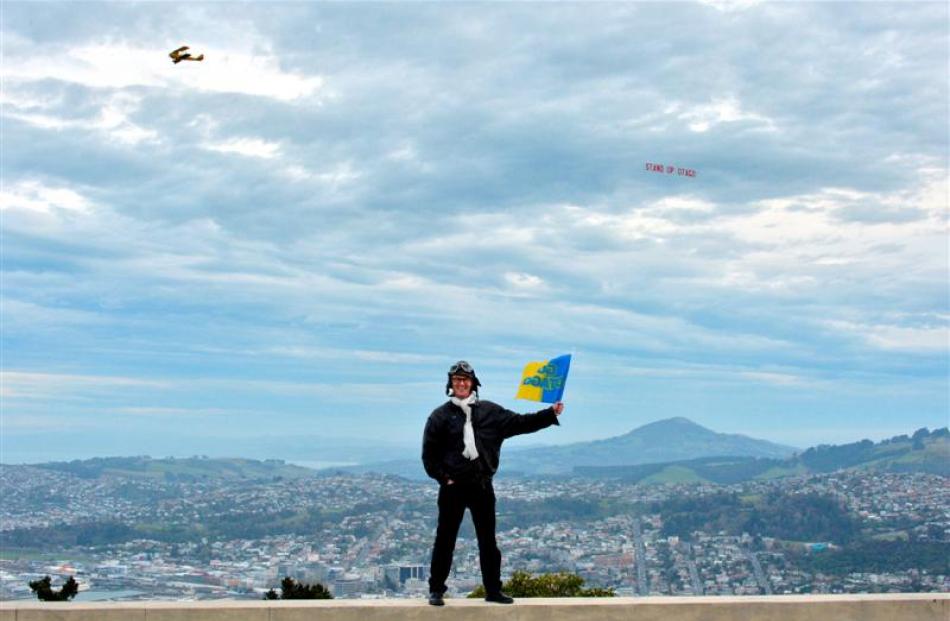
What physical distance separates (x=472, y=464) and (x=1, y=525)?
172401 mm

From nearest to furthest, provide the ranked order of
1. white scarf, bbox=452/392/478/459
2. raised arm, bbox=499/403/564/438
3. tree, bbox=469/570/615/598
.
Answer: white scarf, bbox=452/392/478/459 → raised arm, bbox=499/403/564/438 → tree, bbox=469/570/615/598

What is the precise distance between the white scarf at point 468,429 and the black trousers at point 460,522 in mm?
292

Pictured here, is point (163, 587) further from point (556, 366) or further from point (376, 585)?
point (556, 366)

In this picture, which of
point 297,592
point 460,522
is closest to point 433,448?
point 460,522

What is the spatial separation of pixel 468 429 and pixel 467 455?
0.26 metres

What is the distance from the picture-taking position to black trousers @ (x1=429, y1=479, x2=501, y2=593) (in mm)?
10672

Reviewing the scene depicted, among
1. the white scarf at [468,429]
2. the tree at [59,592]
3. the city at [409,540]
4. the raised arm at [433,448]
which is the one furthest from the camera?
the city at [409,540]

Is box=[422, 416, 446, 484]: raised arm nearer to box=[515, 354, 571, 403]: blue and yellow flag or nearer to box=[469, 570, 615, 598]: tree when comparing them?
box=[515, 354, 571, 403]: blue and yellow flag

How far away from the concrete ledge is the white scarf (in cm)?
Answer: 136

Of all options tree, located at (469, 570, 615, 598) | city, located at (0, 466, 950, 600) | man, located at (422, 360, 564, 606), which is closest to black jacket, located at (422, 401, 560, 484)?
man, located at (422, 360, 564, 606)

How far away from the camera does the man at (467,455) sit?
1066cm

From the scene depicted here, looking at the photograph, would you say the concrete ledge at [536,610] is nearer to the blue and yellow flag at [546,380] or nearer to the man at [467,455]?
the man at [467,455]

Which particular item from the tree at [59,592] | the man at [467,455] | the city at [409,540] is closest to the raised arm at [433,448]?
the man at [467,455]

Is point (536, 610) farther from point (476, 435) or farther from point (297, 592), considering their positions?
point (297, 592)
